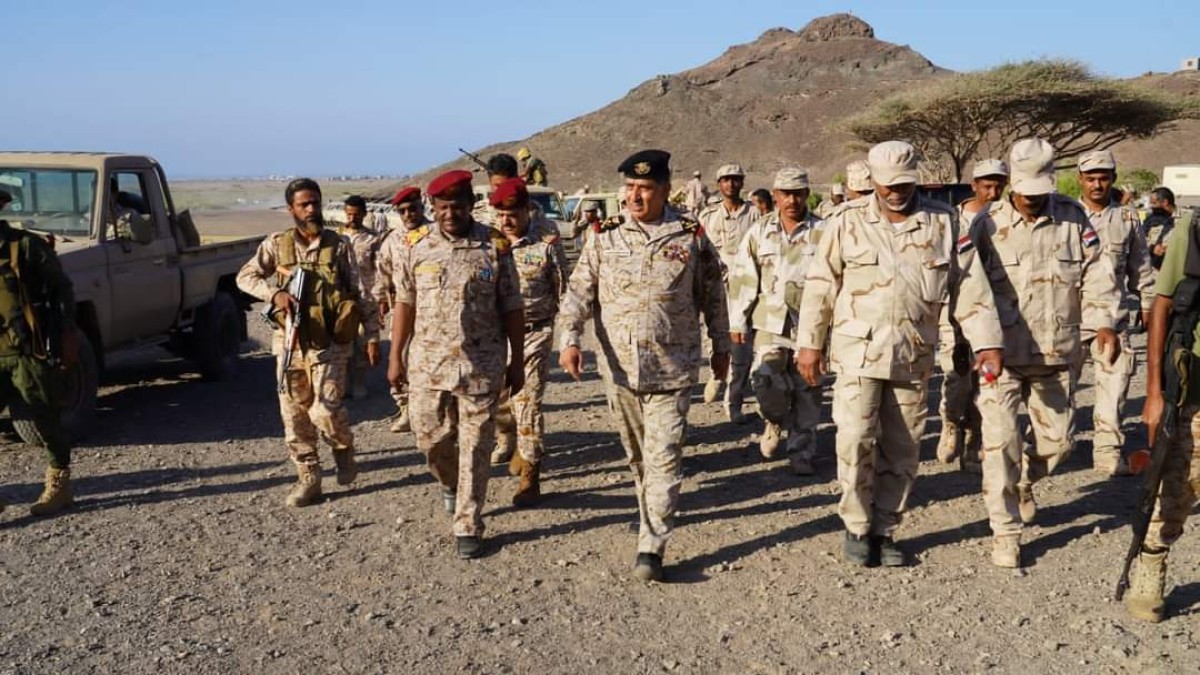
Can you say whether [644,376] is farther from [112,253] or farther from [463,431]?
[112,253]

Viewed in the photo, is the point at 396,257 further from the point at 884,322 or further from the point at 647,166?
the point at 884,322

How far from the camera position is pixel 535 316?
20.5ft

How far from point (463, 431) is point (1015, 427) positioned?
245 centimetres

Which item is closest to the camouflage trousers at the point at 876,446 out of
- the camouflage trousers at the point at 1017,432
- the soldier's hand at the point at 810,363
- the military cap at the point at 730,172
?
the soldier's hand at the point at 810,363

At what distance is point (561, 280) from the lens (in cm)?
639

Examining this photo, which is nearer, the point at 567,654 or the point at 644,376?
the point at 567,654

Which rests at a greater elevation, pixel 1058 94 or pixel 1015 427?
pixel 1058 94

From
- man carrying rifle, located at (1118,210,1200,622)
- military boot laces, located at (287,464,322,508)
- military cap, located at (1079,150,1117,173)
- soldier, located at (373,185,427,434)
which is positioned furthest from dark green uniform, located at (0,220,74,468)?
military cap, located at (1079,150,1117,173)

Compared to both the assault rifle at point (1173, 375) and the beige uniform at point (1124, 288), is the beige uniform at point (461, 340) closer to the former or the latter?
the assault rifle at point (1173, 375)

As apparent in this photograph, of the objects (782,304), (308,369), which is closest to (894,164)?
(782,304)

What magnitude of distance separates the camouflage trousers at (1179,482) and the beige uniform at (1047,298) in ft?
2.80

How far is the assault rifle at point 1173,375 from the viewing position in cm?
398

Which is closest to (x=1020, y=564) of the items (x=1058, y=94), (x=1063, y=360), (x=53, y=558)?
(x=1063, y=360)

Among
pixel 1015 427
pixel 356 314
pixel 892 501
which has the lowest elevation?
pixel 892 501
